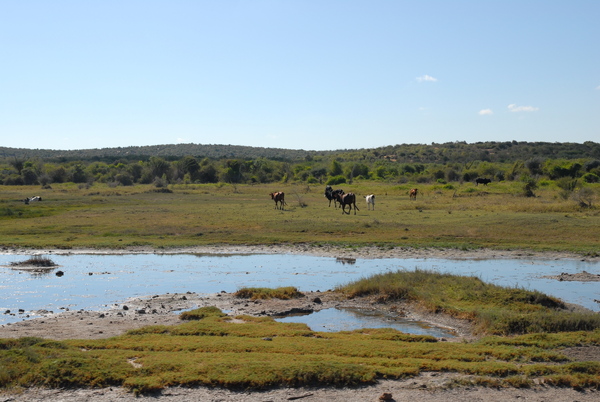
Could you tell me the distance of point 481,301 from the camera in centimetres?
1466

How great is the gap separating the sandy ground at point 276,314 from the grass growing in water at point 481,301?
0.42m

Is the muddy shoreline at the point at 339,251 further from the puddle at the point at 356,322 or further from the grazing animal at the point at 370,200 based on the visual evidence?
the grazing animal at the point at 370,200

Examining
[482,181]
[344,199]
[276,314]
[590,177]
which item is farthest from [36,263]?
[590,177]

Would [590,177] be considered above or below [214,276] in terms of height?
above

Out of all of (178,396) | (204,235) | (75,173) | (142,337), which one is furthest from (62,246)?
(75,173)

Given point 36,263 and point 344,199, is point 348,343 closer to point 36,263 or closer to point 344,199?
point 36,263

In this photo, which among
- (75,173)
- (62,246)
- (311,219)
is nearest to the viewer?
(62,246)

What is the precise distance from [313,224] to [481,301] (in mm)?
18061

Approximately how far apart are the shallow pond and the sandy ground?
0.94m

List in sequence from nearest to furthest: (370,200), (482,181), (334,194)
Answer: (370,200) < (334,194) < (482,181)

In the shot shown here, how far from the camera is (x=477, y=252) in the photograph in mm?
24828

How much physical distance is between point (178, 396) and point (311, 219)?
26.1 metres

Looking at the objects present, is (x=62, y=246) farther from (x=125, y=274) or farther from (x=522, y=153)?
(x=522, y=153)

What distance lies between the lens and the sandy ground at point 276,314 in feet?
28.1
